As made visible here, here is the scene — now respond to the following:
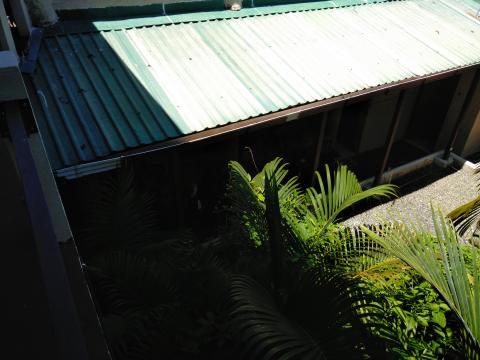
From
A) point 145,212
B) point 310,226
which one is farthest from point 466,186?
point 145,212

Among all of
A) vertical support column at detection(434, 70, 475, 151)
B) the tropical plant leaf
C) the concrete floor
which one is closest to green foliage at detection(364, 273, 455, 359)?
the tropical plant leaf

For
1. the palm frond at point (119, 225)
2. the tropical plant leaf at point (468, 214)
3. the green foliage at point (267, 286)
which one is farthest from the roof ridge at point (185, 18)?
the tropical plant leaf at point (468, 214)

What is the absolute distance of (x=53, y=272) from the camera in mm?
1402

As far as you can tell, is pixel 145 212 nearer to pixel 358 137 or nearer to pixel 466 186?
pixel 358 137

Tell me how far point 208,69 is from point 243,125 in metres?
1.12

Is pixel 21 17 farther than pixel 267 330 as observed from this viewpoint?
Yes

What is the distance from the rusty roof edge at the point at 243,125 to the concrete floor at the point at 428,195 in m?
2.34

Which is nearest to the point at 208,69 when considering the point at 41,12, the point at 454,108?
the point at 41,12

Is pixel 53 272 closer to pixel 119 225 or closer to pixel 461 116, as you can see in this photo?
pixel 119 225

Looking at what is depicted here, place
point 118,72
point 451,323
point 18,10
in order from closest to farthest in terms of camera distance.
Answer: point 451,323 → point 18,10 → point 118,72

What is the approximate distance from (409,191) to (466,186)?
135 cm

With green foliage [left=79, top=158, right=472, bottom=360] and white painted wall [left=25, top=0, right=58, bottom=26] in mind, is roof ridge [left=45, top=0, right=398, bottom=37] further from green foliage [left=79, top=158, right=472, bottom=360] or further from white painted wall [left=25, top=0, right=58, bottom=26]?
green foliage [left=79, top=158, right=472, bottom=360]

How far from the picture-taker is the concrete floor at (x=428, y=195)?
7.49 m

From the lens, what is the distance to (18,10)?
4.62m
